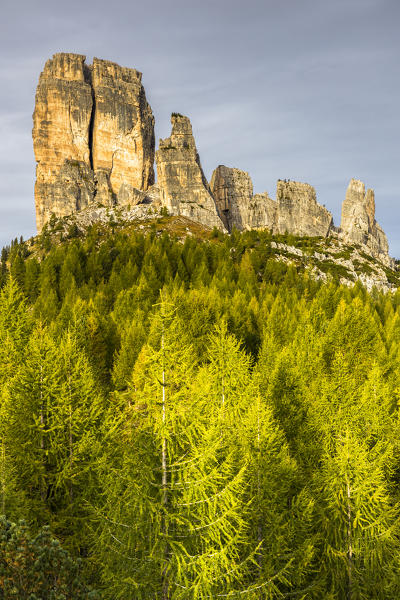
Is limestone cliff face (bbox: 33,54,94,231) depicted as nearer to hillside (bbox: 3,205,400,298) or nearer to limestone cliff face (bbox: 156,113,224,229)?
hillside (bbox: 3,205,400,298)

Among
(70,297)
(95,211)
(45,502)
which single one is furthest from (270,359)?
(95,211)

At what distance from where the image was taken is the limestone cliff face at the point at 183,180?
549 feet

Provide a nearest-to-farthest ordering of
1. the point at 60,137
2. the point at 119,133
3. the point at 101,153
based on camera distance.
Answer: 1. the point at 60,137
2. the point at 101,153
3. the point at 119,133

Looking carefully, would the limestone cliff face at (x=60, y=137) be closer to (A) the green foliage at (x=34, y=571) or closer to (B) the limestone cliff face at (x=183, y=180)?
(B) the limestone cliff face at (x=183, y=180)

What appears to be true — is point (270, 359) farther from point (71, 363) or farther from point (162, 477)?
point (162, 477)

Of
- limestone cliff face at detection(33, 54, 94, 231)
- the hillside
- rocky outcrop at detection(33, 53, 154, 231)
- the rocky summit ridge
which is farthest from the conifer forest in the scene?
limestone cliff face at detection(33, 54, 94, 231)

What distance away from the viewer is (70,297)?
6228 centimetres

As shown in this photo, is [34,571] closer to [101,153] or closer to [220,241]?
[220,241]

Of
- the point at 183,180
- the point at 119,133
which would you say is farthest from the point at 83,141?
the point at 183,180

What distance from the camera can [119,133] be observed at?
18288cm

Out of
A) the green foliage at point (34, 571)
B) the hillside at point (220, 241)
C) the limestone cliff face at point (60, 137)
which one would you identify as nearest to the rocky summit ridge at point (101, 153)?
the limestone cliff face at point (60, 137)

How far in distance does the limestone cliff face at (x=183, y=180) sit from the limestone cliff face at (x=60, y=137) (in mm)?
31665

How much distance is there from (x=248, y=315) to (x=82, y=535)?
4070 centimetres

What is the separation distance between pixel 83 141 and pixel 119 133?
1654cm
